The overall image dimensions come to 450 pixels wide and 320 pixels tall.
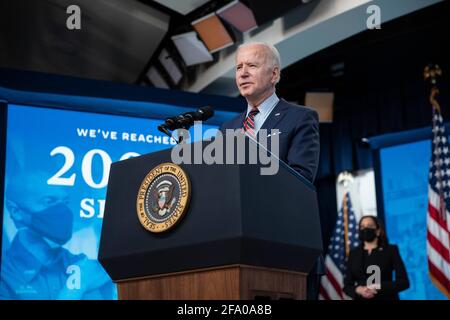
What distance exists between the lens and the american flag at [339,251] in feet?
22.4

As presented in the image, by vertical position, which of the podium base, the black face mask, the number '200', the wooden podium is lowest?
the podium base

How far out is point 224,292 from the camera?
4.82ft

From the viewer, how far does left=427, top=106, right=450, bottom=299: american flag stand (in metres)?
5.32

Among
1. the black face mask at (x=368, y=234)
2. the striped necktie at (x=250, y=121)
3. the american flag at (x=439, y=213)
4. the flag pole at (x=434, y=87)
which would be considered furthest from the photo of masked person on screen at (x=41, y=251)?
the flag pole at (x=434, y=87)

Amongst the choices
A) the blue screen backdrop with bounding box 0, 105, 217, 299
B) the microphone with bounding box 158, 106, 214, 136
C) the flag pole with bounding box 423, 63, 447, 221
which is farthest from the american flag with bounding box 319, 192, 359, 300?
the microphone with bounding box 158, 106, 214, 136

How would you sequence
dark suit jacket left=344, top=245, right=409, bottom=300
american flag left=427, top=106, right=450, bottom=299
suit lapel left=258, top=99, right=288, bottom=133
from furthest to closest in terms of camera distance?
american flag left=427, top=106, right=450, bottom=299 < dark suit jacket left=344, top=245, right=409, bottom=300 < suit lapel left=258, top=99, right=288, bottom=133

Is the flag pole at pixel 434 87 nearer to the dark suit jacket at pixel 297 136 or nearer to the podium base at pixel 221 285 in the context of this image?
the dark suit jacket at pixel 297 136

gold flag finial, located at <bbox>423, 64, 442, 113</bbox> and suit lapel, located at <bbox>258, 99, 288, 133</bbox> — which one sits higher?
gold flag finial, located at <bbox>423, 64, 442, 113</bbox>

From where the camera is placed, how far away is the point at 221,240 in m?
1.49

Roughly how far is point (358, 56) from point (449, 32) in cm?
88

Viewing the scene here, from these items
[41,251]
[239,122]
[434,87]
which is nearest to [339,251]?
[434,87]

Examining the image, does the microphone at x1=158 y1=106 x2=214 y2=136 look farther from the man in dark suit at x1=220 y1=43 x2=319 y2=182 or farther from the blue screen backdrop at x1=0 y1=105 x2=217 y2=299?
the blue screen backdrop at x1=0 y1=105 x2=217 y2=299

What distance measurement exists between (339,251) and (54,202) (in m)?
3.69
